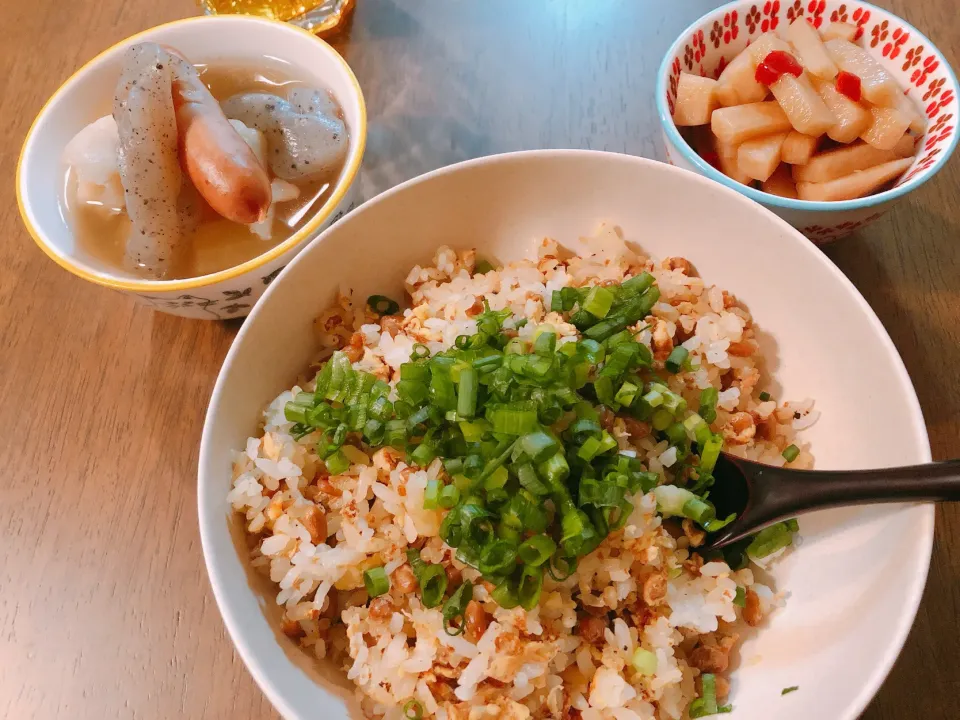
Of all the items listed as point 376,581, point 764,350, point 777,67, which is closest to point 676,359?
point 764,350

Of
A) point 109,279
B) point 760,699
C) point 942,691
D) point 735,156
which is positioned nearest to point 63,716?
point 109,279

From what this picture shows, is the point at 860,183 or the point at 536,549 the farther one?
the point at 860,183

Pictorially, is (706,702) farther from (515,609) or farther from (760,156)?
(760,156)

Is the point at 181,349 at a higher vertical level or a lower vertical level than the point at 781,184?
lower

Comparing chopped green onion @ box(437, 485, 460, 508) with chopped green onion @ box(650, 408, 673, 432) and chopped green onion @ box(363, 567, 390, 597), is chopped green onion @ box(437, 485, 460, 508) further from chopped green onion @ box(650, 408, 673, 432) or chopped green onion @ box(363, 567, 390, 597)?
chopped green onion @ box(650, 408, 673, 432)

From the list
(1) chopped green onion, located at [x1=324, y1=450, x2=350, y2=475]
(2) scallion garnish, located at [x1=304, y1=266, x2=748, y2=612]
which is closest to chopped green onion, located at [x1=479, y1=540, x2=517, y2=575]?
(2) scallion garnish, located at [x1=304, y1=266, x2=748, y2=612]

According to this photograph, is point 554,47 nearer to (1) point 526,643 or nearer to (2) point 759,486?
(2) point 759,486
